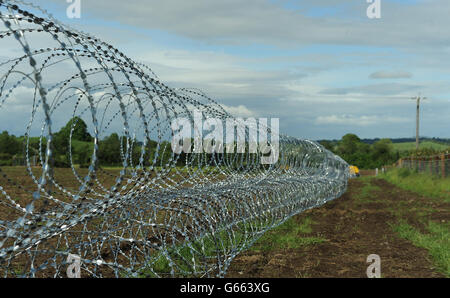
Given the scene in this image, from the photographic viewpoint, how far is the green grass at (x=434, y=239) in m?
8.12

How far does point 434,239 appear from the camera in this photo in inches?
406

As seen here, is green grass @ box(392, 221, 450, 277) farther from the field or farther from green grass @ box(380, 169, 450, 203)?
green grass @ box(380, 169, 450, 203)

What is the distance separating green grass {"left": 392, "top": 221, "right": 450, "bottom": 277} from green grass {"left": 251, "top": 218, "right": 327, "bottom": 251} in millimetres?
1893

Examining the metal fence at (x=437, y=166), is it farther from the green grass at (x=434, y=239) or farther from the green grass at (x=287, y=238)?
the green grass at (x=287, y=238)

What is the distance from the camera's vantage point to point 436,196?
2078cm

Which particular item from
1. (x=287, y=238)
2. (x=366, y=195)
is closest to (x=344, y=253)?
(x=287, y=238)

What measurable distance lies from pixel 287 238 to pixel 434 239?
120 inches

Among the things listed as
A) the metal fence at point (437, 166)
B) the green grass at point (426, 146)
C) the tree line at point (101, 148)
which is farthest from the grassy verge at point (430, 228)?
the green grass at point (426, 146)

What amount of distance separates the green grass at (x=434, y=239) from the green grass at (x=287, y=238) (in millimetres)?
1893

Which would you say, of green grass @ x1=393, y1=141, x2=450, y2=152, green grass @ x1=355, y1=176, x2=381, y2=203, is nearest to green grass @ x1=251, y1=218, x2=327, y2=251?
green grass @ x1=355, y1=176, x2=381, y2=203

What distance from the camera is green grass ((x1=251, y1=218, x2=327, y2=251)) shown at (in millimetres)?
8961

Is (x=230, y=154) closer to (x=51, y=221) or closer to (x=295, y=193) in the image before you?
(x=295, y=193)

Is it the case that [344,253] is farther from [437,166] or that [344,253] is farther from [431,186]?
[437,166]
